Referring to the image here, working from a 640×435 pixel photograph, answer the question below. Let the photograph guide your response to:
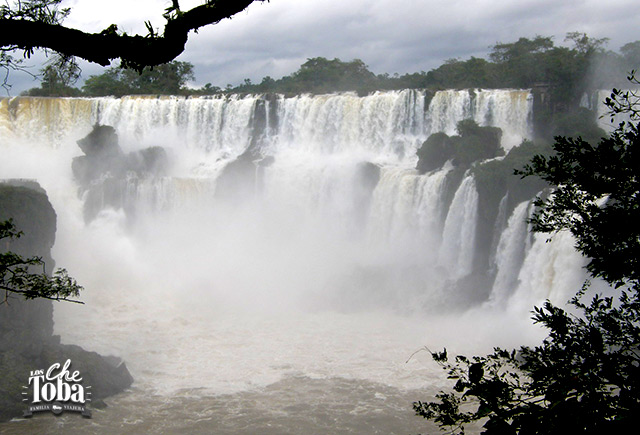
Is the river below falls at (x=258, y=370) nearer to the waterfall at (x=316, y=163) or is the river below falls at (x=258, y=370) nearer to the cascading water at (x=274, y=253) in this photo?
the cascading water at (x=274, y=253)

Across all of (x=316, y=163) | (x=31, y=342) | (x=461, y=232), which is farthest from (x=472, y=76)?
(x=31, y=342)

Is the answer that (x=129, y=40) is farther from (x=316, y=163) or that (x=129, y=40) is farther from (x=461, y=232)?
(x=316, y=163)

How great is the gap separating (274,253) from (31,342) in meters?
11.8

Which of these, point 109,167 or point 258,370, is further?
point 109,167

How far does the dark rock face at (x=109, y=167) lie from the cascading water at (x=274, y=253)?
15 cm

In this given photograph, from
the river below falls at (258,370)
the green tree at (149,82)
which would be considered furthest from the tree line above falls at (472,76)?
the river below falls at (258,370)

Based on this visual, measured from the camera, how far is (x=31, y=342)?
13719 mm

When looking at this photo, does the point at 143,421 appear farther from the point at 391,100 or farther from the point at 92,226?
the point at 391,100

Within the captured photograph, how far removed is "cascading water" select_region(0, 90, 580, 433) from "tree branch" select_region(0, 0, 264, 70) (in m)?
9.30

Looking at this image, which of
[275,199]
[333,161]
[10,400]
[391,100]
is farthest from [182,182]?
[10,400]

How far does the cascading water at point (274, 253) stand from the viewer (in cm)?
1359

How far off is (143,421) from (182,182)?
1510 centimetres

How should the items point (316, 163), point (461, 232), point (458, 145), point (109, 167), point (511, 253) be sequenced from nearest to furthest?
point (511, 253) → point (461, 232) → point (458, 145) → point (316, 163) → point (109, 167)

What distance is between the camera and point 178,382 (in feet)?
46.2
